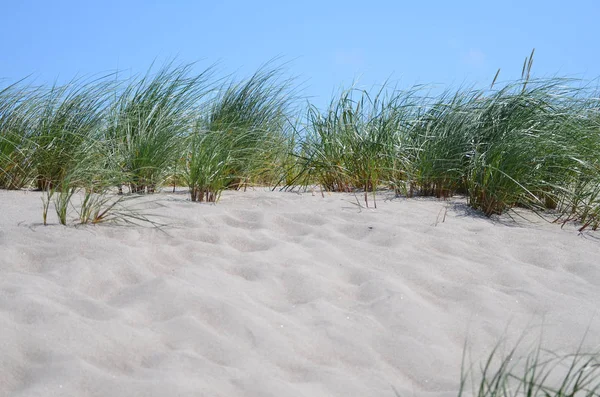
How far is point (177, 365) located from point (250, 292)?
24.7 inches

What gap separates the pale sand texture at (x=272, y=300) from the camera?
1813 millimetres

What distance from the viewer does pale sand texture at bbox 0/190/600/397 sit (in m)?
1.81

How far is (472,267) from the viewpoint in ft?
9.62

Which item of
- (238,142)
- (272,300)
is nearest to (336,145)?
(238,142)

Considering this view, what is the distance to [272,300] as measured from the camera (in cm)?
238

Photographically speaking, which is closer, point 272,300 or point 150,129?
point 272,300

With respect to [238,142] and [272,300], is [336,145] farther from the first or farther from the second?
[272,300]

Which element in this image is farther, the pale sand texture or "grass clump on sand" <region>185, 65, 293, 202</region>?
"grass clump on sand" <region>185, 65, 293, 202</region>

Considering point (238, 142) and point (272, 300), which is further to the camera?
point (238, 142)

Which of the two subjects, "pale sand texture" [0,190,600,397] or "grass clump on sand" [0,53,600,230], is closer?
"pale sand texture" [0,190,600,397]

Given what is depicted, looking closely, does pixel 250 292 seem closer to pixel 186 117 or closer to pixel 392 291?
pixel 392 291

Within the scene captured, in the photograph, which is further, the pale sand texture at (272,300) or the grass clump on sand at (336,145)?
the grass clump on sand at (336,145)

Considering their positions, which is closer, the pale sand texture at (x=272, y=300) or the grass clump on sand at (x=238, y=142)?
the pale sand texture at (x=272, y=300)

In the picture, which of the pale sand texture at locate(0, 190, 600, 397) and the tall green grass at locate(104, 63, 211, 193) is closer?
the pale sand texture at locate(0, 190, 600, 397)
